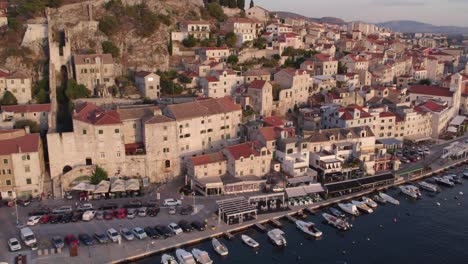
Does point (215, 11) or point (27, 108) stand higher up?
point (215, 11)

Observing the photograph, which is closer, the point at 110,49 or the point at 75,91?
the point at 75,91

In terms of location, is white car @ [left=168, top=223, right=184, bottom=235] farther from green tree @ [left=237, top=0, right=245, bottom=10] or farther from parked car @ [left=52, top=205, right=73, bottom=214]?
green tree @ [left=237, top=0, right=245, bottom=10]

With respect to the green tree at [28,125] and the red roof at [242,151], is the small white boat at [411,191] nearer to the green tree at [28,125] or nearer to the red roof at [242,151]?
the red roof at [242,151]

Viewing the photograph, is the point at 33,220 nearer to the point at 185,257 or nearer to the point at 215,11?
the point at 185,257

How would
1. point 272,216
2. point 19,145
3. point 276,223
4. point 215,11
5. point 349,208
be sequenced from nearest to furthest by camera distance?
point 276,223
point 272,216
point 19,145
point 349,208
point 215,11

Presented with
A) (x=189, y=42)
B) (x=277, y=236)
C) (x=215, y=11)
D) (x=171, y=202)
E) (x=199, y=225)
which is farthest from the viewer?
(x=215, y=11)

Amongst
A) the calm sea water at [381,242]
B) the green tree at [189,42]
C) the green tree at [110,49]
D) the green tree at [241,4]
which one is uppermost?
the green tree at [241,4]

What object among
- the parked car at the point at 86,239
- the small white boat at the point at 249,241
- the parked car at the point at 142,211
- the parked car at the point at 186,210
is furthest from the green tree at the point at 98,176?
the small white boat at the point at 249,241

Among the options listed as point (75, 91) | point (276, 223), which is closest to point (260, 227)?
point (276, 223)
